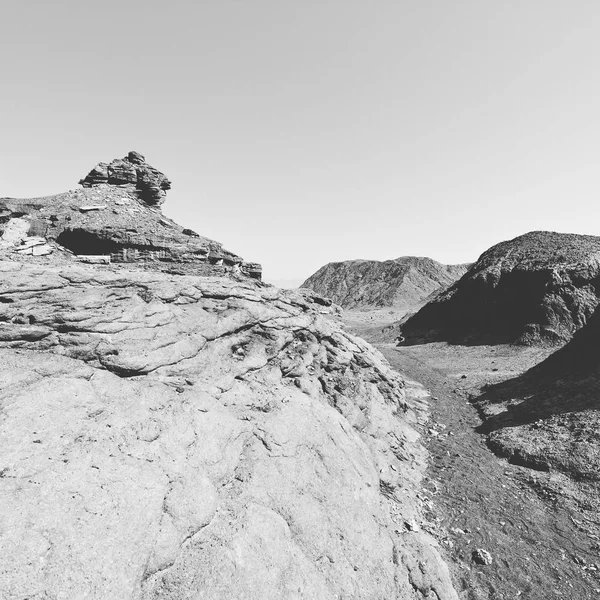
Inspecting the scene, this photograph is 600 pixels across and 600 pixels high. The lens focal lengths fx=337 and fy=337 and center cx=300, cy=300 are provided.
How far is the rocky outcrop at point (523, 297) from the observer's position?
101 ft

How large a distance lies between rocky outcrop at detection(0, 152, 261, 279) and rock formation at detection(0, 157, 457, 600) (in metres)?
1.28

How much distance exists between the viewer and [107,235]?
43.9ft

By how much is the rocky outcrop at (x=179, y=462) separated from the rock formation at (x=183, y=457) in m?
0.03

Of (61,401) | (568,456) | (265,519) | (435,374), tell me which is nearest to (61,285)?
(61,401)

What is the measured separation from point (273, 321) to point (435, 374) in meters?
18.1

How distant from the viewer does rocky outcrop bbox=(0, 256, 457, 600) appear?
482cm

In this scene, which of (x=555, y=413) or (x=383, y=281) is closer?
(x=555, y=413)

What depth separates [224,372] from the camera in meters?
9.23

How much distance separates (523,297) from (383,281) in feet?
200

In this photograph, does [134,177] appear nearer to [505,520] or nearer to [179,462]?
[179,462]

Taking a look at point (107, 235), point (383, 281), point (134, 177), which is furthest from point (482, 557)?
point (383, 281)

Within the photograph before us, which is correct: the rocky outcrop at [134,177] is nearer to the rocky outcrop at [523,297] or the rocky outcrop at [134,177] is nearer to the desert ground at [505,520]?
the desert ground at [505,520]

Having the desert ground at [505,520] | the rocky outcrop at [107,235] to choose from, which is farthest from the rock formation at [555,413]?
the rocky outcrop at [107,235]

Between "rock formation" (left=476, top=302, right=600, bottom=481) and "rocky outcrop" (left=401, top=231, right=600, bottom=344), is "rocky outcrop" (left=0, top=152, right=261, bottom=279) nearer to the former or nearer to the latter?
"rock formation" (left=476, top=302, right=600, bottom=481)
